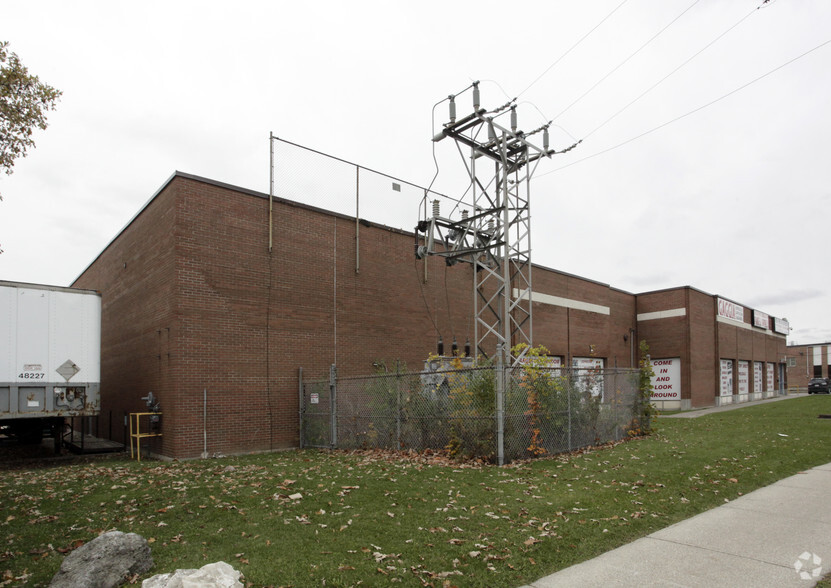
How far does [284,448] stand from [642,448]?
28.1 ft

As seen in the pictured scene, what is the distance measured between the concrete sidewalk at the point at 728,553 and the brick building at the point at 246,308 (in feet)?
33.6

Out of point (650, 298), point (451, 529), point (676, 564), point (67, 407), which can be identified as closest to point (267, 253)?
point (67, 407)

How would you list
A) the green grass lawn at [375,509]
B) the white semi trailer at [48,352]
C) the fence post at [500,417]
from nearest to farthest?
the green grass lawn at [375,509] → the fence post at [500,417] → the white semi trailer at [48,352]

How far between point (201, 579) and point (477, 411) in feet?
23.7

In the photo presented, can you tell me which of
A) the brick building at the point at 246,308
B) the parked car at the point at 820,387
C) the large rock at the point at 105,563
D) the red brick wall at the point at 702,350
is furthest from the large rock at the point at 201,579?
the parked car at the point at 820,387

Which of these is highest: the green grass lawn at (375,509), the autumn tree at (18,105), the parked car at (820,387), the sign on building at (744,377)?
the autumn tree at (18,105)

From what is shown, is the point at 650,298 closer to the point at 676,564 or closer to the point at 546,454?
the point at 546,454

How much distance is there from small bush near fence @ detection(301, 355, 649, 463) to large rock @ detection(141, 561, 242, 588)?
264 inches

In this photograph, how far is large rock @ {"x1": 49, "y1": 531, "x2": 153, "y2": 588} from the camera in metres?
4.59

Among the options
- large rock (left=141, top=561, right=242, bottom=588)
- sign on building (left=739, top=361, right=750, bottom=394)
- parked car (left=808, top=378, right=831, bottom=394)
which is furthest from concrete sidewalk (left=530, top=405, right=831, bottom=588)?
parked car (left=808, top=378, right=831, bottom=394)

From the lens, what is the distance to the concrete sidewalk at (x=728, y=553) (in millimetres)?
4707

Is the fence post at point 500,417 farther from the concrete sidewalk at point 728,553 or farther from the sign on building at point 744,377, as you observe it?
the sign on building at point 744,377

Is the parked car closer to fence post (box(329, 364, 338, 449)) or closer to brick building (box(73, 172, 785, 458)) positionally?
brick building (box(73, 172, 785, 458))

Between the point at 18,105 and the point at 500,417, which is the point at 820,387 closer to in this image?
the point at 500,417
